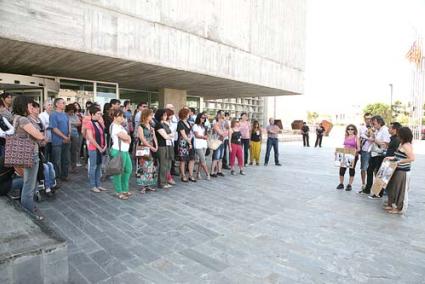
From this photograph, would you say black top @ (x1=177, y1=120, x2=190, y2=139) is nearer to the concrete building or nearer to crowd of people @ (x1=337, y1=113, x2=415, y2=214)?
the concrete building

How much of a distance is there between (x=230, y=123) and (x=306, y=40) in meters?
9.52

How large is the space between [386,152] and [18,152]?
20.8ft

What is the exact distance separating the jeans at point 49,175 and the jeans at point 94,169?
71cm

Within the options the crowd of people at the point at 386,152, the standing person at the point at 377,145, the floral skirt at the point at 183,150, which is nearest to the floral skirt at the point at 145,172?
the floral skirt at the point at 183,150

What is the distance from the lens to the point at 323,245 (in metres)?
3.58

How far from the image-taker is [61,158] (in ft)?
20.8

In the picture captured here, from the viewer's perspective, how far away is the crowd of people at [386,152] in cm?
496

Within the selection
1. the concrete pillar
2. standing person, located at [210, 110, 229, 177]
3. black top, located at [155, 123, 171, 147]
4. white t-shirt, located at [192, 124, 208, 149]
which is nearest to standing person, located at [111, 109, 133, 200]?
black top, located at [155, 123, 171, 147]

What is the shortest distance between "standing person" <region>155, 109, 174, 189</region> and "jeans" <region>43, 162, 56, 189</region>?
6.58 feet

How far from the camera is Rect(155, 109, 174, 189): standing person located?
19.8 feet

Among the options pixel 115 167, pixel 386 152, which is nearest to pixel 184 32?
pixel 115 167

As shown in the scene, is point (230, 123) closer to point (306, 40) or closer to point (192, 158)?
point (192, 158)

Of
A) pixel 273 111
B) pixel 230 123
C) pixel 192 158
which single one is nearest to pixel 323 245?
pixel 192 158

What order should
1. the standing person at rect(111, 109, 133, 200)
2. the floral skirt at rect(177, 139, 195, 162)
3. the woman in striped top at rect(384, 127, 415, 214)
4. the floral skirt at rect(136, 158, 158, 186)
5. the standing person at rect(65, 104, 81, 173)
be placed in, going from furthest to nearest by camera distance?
the standing person at rect(65, 104, 81, 173) → the floral skirt at rect(177, 139, 195, 162) → the floral skirt at rect(136, 158, 158, 186) → the standing person at rect(111, 109, 133, 200) → the woman in striped top at rect(384, 127, 415, 214)
